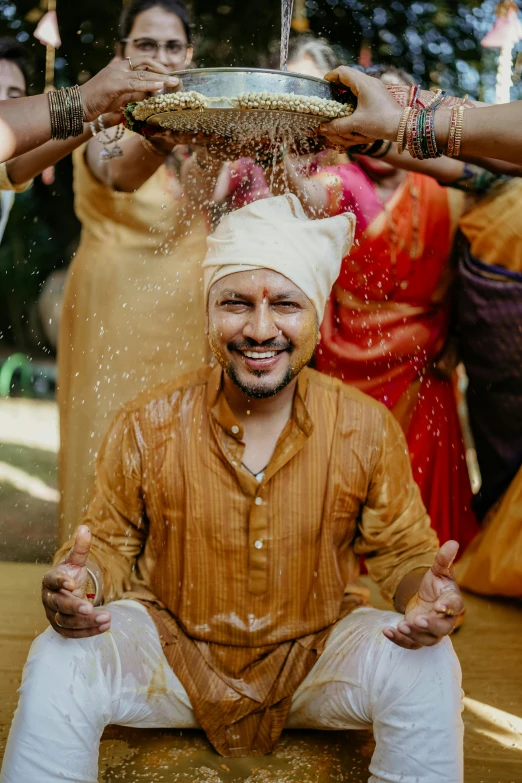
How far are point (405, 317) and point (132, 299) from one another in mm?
1248

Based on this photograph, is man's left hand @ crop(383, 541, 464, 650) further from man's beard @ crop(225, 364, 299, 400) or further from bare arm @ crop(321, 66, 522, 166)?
bare arm @ crop(321, 66, 522, 166)

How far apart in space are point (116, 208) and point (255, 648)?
2204mm

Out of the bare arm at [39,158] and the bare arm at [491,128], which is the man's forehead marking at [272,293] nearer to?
the bare arm at [491,128]

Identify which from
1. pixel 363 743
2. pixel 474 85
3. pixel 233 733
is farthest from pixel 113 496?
pixel 474 85

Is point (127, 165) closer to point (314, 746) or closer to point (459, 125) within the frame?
point (459, 125)

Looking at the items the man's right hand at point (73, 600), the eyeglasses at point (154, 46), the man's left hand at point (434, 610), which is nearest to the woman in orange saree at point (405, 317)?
the eyeglasses at point (154, 46)

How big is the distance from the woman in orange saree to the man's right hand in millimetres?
2193

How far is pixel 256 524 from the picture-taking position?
103 inches

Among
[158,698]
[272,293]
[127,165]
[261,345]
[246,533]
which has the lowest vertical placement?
[158,698]

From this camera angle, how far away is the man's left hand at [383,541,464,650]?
7.28 ft

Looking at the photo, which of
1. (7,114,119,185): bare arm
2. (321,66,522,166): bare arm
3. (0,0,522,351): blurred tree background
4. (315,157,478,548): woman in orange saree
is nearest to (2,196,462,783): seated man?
(321,66,522,166): bare arm

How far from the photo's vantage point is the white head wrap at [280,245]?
8.59 feet

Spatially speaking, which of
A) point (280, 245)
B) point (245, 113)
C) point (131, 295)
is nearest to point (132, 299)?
point (131, 295)

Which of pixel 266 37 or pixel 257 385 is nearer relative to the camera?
pixel 257 385
